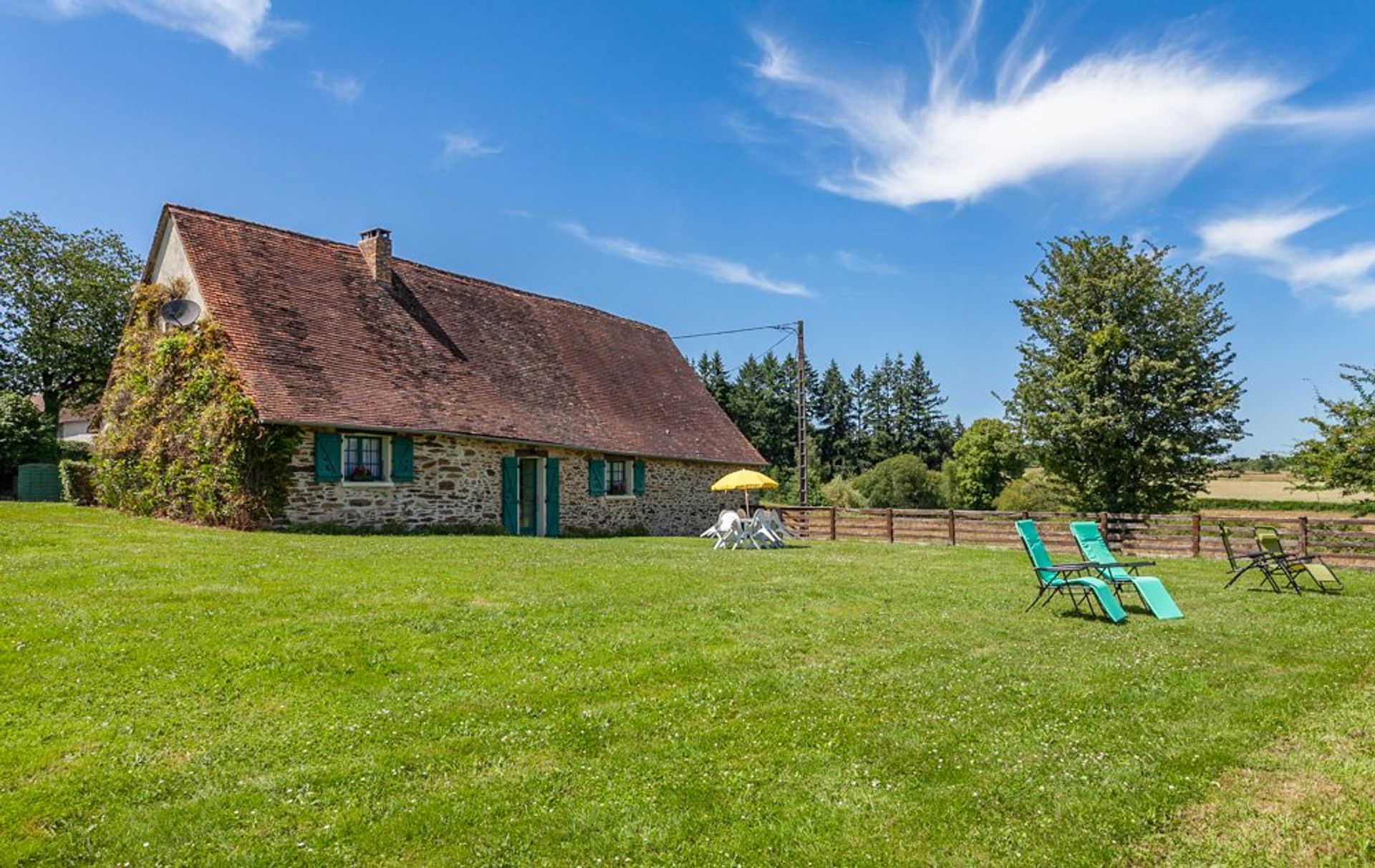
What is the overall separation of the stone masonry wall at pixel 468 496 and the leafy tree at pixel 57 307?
902 inches

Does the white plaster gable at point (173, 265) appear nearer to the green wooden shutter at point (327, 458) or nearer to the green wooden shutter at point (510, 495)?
the green wooden shutter at point (327, 458)

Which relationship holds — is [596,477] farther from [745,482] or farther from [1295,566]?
[1295,566]

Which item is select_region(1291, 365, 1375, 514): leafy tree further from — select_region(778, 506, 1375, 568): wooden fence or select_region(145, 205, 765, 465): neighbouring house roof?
select_region(145, 205, 765, 465): neighbouring house roof

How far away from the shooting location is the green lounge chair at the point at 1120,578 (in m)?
8.98

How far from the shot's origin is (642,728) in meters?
4.93

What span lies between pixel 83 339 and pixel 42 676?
33.8 meters

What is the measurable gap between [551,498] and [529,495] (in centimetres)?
50

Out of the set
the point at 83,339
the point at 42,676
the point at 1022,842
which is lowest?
the point at 1022,842

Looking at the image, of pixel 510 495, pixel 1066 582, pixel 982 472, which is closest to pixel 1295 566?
pixel 1066 582

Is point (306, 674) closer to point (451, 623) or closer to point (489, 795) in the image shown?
point (451, 623)

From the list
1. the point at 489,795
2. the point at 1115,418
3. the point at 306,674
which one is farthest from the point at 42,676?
the point at 1115,418

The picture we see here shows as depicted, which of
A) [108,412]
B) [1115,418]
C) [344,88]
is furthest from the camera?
[1115,418]

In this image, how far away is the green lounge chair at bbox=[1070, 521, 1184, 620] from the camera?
29.5 ft

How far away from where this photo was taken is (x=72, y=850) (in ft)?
11.1
